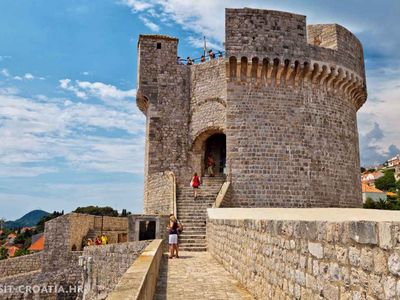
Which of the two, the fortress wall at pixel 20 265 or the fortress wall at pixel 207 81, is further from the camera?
the fortress wall at pixel 20 265

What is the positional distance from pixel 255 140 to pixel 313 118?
281 cm

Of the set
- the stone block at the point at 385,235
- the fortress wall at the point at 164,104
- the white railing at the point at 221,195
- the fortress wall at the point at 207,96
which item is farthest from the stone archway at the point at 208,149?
the stone block at the point at 385,235

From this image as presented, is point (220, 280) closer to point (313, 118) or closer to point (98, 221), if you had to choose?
point (313, 118)

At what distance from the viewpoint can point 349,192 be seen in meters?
17.0

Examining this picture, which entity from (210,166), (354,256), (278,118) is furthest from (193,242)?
(354,256)

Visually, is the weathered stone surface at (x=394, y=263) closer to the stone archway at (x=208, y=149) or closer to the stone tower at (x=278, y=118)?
the stone tower at (x=278, y=118)

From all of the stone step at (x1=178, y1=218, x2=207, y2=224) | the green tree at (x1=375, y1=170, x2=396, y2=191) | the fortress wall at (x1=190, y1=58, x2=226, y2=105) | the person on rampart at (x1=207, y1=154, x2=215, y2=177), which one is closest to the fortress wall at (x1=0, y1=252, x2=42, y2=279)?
the person on rampart at (x1=207, y1=154, x2=215, y2=177)

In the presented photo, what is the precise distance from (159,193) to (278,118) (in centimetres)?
608

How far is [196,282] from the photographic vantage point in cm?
674

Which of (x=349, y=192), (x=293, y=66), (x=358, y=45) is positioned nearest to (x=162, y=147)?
(x=293, y=66)

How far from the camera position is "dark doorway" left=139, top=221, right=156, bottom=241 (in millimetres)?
13703

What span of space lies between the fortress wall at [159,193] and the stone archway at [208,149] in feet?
6.52

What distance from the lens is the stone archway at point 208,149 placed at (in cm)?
1850

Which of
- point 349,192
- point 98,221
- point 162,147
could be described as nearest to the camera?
point 349,192
